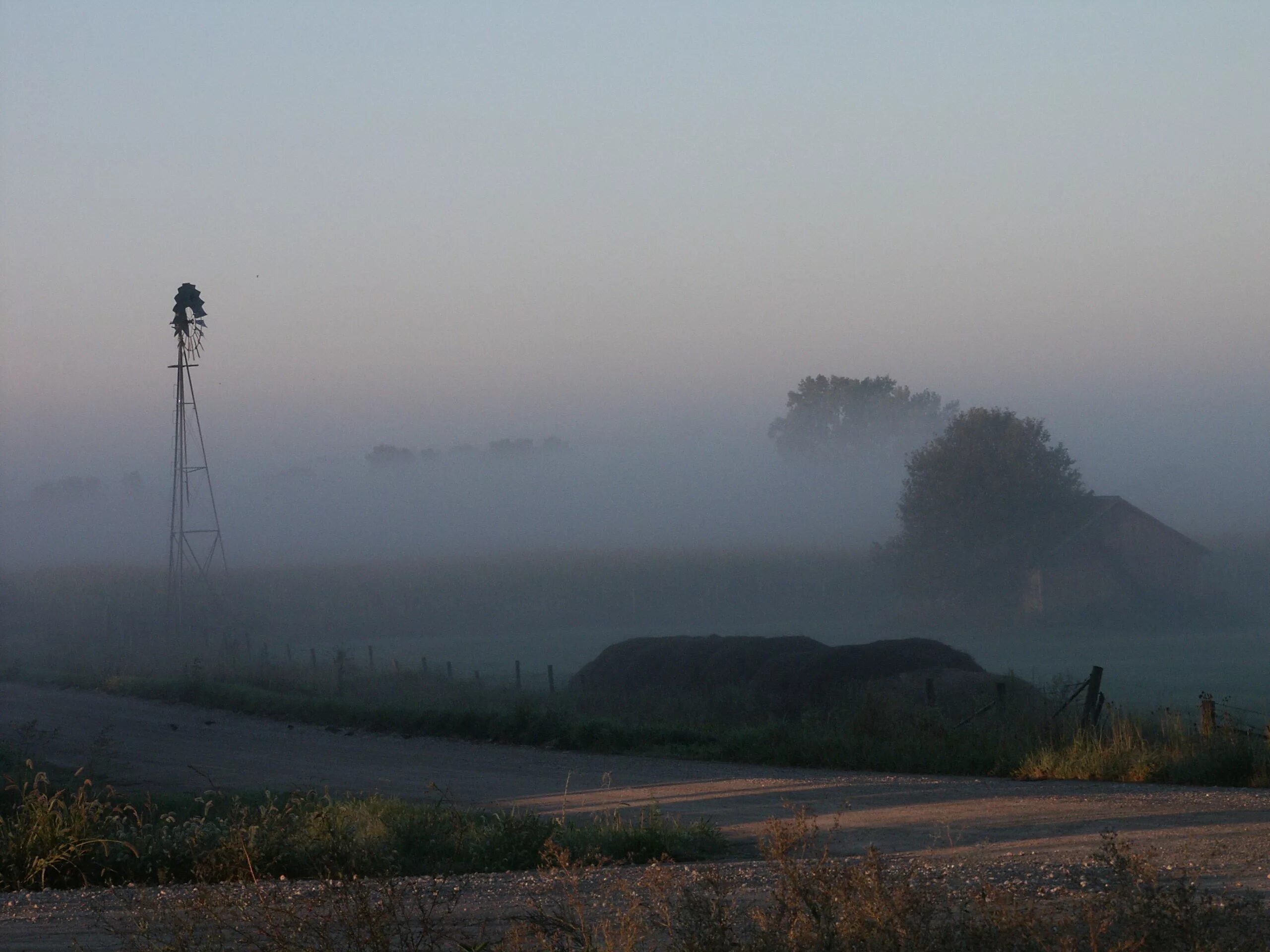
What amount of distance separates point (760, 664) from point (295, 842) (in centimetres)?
2170

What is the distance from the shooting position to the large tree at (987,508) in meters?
63.8

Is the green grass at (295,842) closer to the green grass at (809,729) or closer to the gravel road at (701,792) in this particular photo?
the gravel road at (701,792)

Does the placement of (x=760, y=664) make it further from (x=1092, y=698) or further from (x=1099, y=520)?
(x=1099, y=520)

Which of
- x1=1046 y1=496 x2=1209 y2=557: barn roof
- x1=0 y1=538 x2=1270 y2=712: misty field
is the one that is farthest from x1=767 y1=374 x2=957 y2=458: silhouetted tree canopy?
x1=1046 y1=496 x2=1209 y2=557: barn roof

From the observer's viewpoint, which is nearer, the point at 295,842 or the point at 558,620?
the point at 295,842

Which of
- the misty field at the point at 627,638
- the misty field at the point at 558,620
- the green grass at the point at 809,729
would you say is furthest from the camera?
the misty field at the point at 558,620

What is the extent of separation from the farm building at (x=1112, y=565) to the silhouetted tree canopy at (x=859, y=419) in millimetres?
62501

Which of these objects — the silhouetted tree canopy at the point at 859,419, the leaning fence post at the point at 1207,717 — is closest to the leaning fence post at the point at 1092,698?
the leaning fence post at the point at 1207,717

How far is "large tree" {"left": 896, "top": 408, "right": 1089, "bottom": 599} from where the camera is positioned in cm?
6384

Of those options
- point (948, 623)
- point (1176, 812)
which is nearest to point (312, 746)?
point (1176, 812)

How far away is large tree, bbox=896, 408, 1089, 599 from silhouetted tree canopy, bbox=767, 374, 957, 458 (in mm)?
59775

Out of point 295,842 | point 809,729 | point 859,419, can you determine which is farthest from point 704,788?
point 859,419

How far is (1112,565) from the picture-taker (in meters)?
62.0

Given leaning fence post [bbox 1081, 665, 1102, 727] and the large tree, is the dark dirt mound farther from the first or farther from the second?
the large tree
